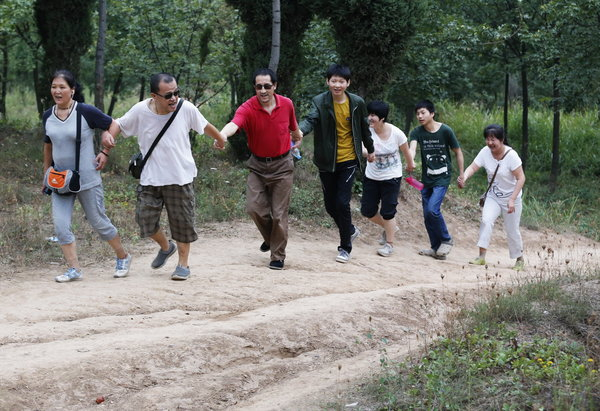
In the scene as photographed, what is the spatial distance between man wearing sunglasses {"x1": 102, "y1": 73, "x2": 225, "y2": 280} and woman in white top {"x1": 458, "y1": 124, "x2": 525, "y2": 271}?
3655 mm

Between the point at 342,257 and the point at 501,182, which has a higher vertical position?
the point at 501,182

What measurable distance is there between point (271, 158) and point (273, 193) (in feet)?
1.25

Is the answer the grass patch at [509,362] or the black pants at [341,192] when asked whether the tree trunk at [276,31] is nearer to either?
the black pants at [341,192]

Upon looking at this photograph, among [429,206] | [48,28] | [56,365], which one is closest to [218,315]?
[56,365]

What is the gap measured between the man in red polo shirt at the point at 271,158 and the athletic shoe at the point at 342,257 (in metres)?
1.01

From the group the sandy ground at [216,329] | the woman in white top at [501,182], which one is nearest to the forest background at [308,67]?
the sandy ground at [216,329]

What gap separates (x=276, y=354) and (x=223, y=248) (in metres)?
3.59

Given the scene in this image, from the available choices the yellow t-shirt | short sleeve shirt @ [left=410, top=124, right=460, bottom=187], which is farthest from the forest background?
the yellow t-shirt

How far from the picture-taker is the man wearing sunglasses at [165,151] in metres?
7.36

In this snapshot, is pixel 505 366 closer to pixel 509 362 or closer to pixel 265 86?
pixel 509 362

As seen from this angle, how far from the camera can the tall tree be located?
15680 millimetres

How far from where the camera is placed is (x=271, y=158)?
8422 millimetres

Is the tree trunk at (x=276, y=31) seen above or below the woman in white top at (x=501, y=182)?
above

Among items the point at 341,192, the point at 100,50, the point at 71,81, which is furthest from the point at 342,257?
the point at 100,50
